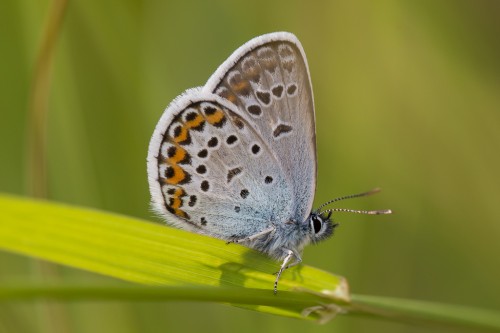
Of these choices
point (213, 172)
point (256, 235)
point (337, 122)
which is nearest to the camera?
point (256, 235)

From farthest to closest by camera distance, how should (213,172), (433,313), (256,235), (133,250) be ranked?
(213,172) < (256,235) < (133,250) < (433,313)

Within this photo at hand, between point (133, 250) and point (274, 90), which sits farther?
point (274, 90)

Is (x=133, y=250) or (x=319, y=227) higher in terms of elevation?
(x=319, y=227)

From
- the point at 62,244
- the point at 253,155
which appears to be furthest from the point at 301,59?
the point at 62,244

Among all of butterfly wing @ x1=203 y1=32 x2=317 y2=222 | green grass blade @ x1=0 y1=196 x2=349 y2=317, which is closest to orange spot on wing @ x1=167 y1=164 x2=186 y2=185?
butterfly wing @ x1=203 y1=32 x2=317 y2=222

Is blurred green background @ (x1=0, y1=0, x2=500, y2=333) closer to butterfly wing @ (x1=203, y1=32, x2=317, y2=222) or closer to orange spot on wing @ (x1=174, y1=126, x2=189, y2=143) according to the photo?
orange spot on wing @ (x1=174, y1=126, x2=189, y2=143)

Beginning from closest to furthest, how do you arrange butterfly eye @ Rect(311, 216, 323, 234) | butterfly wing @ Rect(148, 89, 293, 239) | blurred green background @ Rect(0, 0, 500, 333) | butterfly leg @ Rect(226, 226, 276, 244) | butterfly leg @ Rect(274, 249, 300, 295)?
butterfly leg @ Rect(274, 249, 300, 295), butterfly leg @ Rect(226, 226, 276, 244), butterfly wing @ Rect(148, 89, 293, 239), butterfly eye @ Rect(311, 216, 323, 234), blurred green background @ Rect(0, 0, 500, 333)

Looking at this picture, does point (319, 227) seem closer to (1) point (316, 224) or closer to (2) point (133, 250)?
(1) point (316, 224)

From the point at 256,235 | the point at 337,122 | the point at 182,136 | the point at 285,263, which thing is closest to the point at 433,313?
the point at 285,263
